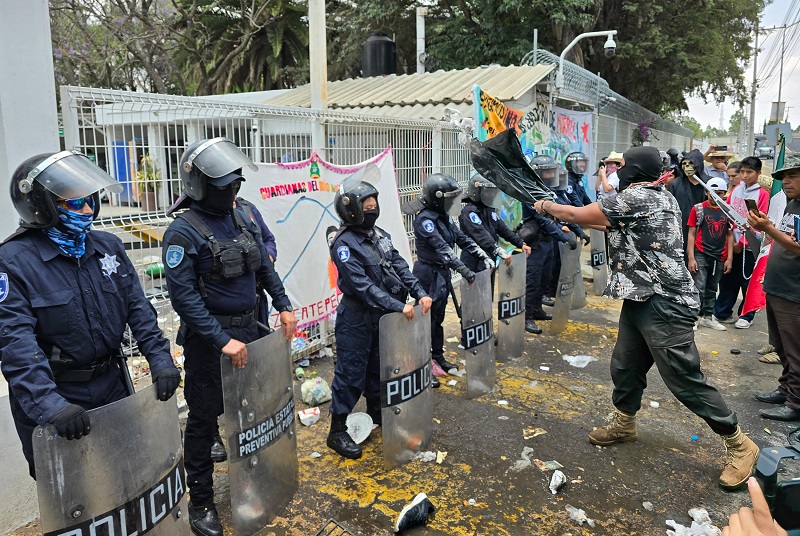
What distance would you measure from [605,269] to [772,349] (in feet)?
9.22

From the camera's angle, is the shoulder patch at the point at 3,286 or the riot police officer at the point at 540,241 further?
the riot police officer at the point at 540,241

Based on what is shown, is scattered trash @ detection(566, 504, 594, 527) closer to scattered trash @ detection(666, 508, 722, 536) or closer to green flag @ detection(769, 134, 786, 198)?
scattered trash @ detection(666, 508, 722, 536)

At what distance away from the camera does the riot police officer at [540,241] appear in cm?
655

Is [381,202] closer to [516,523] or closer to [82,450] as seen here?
[516,523]

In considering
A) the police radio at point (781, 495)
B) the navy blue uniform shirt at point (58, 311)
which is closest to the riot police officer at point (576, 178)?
the navy blue uniform shirt at point (58, 311)

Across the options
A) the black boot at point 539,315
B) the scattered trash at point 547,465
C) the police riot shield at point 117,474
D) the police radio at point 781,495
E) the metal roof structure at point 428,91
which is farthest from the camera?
the metal roof structure at point 428,91

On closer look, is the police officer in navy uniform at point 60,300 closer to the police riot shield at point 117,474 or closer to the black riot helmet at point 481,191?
the police riot shield at point 117,474

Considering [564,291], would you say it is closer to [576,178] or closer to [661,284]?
[576,178]

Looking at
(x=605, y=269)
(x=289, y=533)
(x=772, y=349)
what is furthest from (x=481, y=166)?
(x=605, y=269)

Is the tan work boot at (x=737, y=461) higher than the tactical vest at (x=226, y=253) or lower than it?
lower

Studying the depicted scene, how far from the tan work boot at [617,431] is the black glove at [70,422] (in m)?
3.32

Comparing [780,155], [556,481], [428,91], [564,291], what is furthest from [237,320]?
[428,91]

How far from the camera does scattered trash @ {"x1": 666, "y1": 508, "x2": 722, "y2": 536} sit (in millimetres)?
2988

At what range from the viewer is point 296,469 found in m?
3.26
